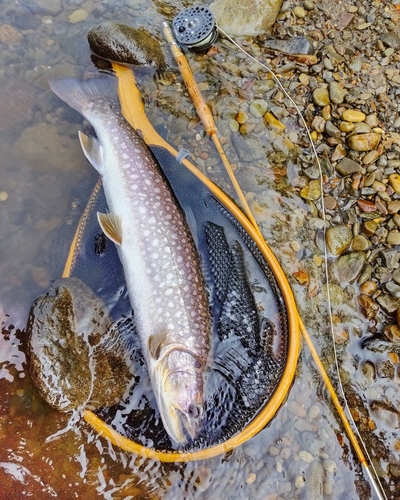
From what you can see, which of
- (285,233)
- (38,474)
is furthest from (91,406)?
(285,233)

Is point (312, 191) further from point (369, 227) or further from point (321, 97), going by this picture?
point (321, 97)

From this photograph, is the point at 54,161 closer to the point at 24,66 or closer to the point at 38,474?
the point at 24,66

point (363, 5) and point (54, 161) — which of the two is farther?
point (363, 5)

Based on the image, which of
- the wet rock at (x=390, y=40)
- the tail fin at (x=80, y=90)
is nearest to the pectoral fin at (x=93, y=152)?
the tail fin at (x=80, y=90)

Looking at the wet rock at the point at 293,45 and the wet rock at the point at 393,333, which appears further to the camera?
the wet rock at the point at 293,45

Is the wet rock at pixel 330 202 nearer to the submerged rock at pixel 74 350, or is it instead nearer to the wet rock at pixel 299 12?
the wet rock at pixel 299 12

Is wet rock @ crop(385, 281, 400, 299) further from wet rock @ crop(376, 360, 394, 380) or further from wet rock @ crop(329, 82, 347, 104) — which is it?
wet rock @ crop(329, 82, 347, 104)
